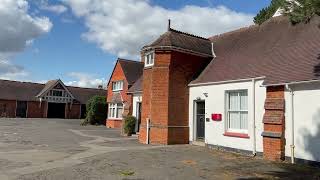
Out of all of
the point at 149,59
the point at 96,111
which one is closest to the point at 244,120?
the point at 149,59

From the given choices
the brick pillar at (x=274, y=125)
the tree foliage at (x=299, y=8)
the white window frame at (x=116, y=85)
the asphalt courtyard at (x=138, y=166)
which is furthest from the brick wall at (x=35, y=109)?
the tree foliage at (x=299, y=8)

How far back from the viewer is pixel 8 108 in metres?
56.0

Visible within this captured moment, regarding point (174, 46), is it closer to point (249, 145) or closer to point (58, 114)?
point (249, 145)

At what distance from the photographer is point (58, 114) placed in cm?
5978

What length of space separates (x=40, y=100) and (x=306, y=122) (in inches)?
2001

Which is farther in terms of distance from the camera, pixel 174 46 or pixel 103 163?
pixel 174 46

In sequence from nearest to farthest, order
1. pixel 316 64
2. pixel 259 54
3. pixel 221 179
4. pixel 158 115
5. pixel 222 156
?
pixel 221 179 → pixel 316 64 → pixel 222 156 → pixel 259 54 → pixel 158 115

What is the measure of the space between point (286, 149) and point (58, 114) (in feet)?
166

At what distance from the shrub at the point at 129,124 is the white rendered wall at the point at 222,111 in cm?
722

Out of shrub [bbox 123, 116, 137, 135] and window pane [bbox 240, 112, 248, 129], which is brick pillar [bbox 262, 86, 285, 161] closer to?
window pane [bbox 240, 112, 248, 129]

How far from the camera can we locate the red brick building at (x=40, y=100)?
5645 cm

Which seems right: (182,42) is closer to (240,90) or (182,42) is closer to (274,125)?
(240,90)

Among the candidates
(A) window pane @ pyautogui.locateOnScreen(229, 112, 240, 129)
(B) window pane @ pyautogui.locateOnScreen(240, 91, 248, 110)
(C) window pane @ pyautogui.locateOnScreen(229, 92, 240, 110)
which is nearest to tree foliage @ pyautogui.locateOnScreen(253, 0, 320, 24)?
(B) window pane @ pyautogui.locateOnScreen(240, 91, 248, 110)

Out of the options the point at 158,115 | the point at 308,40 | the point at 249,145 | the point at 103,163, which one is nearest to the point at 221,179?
the point at 103,163
